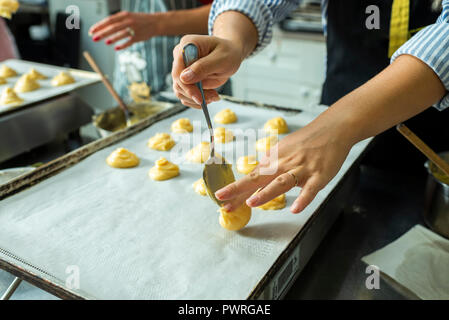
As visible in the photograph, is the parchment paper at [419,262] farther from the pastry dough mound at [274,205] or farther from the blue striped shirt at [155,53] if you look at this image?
the blue striped shirt at [155,53]

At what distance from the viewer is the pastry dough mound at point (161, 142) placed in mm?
1294

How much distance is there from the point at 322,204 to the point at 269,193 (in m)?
0.29

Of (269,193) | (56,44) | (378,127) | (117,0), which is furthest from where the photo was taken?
(56,44)

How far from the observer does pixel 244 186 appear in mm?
745

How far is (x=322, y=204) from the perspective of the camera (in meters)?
0.95

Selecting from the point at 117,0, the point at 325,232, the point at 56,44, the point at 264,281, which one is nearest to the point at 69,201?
the point at 264,281

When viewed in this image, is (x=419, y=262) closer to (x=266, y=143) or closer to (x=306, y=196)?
(x=306, y=196)

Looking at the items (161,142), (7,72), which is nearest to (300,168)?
(161,142)

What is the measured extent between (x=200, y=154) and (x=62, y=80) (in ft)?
2.90

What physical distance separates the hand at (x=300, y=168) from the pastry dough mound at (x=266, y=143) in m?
0.44

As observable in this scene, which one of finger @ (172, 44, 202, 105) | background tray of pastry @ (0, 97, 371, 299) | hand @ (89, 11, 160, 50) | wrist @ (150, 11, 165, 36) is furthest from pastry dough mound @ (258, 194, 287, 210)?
wrist @ (150, 11, 165, 36)

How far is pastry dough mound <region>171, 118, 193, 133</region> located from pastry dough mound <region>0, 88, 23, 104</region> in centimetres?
66

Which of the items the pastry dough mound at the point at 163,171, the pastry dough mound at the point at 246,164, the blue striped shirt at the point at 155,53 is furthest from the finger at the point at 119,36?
the pastry dough mound at the point at 246,164

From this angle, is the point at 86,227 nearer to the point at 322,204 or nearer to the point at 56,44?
the point at 322,204
